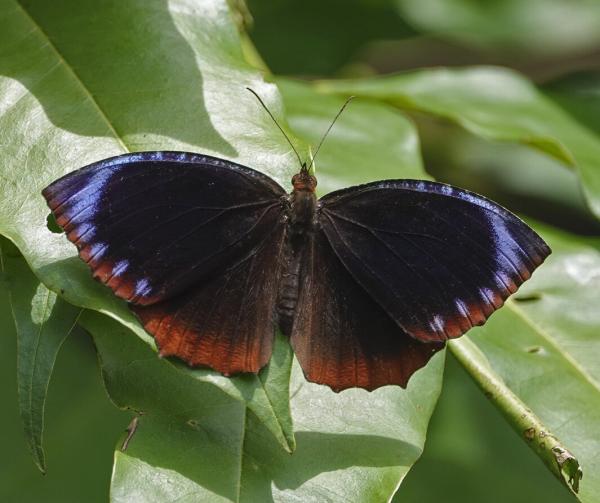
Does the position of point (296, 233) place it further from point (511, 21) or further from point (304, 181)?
point (511, 21)

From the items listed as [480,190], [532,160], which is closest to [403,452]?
[480,190]

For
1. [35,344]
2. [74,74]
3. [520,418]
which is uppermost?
[74,74]

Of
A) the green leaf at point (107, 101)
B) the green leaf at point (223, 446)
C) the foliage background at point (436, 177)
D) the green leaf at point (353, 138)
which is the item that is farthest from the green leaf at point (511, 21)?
the green leaf at point (223, 446)

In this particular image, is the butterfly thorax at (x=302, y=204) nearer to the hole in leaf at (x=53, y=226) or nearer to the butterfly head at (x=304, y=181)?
the butterfly head at (x=304, y=181)

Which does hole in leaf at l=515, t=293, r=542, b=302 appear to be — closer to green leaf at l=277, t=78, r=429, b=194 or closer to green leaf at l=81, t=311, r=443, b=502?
green leaf at l=277, t=78, r=429, b=194

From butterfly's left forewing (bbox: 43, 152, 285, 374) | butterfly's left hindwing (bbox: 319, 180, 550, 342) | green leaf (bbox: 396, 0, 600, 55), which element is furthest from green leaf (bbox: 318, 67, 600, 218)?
butterfly's left forewing (bbox: 43, 152, 285, 374)

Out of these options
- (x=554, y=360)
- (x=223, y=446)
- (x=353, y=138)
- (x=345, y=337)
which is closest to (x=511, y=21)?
(x=353, y=138)
